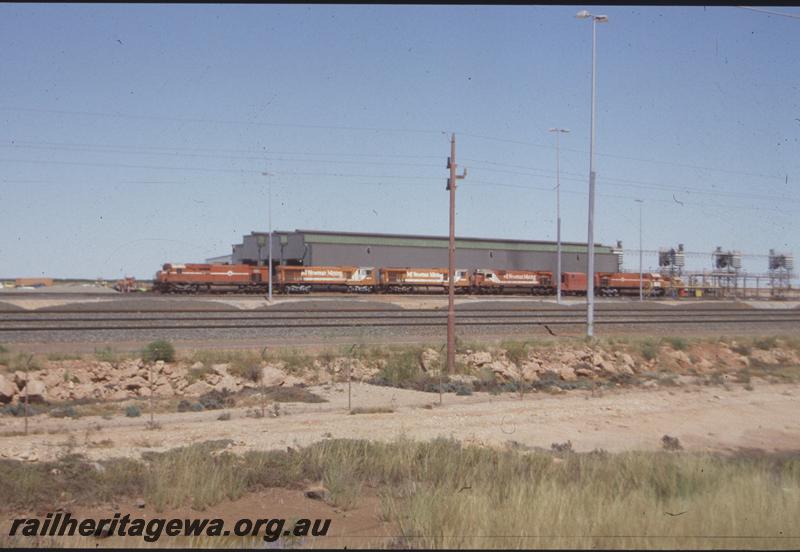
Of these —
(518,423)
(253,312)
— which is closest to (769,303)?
(253,312)

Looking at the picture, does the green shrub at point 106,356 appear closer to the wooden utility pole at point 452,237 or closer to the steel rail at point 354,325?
the steel rail at point 354,325

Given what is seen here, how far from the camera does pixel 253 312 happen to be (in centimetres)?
3391

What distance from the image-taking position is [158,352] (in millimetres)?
20938

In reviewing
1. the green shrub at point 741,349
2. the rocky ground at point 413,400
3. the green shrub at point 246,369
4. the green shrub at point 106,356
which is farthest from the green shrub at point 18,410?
the green shrub at point 741,349

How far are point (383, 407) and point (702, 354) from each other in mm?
16845

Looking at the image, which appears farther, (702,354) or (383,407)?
(702,354)

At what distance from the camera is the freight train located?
200 feet

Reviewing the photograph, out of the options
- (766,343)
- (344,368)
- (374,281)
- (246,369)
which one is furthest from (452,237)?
(374,281)

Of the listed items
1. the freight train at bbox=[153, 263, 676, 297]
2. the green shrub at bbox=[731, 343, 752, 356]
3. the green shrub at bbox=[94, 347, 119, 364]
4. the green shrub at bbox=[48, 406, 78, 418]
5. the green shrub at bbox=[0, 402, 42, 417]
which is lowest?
the green shrub at bbox=[731, 343, 752, 356]

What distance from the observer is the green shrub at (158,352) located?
68.1ft

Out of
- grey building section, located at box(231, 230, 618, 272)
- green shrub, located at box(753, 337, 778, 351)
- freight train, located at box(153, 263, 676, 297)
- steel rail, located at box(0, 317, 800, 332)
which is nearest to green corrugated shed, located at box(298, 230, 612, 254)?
grey building section, located at box(231, 230, 618, 272)

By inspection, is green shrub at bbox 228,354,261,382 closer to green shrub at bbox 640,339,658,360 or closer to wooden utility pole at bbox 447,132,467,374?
wooden utility pole at bbox 447,132,467,374

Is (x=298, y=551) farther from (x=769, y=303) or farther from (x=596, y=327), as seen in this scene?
(x=769, y=303)

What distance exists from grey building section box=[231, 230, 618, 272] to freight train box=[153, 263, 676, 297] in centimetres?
537
